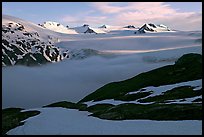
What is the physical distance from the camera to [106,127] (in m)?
42.1

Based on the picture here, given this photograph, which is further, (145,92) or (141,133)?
(145,92)

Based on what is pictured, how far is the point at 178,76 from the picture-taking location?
10006 centimetres

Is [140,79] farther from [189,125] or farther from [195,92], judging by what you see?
[189,125]

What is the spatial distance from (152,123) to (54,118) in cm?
1920

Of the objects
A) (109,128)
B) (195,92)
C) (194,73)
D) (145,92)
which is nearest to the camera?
(109,128)

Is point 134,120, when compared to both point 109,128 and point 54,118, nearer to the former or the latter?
point 109,128

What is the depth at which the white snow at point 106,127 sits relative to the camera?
3724 cm

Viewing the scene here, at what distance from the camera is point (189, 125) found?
38.2 metres

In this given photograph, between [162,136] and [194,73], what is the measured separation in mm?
62041

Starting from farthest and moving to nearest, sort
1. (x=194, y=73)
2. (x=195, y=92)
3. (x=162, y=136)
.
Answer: (x=194, y=73), (x=195, y=92), (x=162, y=136)

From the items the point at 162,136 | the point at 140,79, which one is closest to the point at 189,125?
the point at 162,136

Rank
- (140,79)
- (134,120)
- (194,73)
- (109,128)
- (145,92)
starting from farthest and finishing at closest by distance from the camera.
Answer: (140,79) → (194,73) → (145,92) → (134,120) → (109,128)

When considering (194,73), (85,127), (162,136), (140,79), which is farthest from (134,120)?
(140,79)

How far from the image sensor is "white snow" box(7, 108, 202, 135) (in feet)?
122
